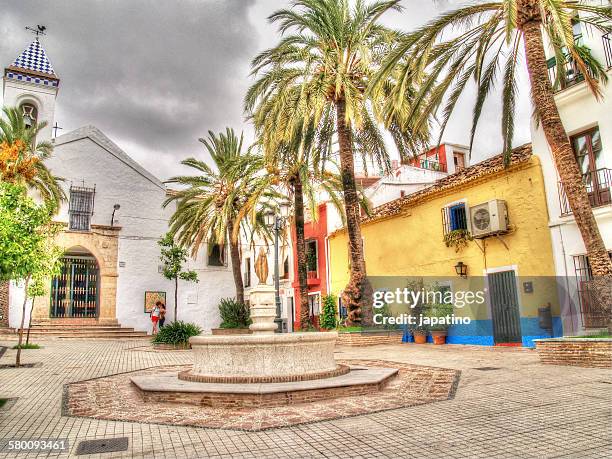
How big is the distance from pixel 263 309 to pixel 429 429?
4.47m

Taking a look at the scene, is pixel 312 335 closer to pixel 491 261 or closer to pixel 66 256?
pixel 491 261

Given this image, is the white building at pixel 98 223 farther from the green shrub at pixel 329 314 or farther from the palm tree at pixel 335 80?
the palm tree at pixel 335 80

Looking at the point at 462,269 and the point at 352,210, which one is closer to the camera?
the point at 352,210

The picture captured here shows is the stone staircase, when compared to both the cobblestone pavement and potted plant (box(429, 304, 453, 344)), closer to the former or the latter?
the cobblestone pavement

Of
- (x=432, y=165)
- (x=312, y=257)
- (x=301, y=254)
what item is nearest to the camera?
(x=301, y=254)

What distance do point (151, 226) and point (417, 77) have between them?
18465mm

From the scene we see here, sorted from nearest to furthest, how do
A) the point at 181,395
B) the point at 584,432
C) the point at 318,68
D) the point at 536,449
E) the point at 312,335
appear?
the point at 536,449
the point at 584,432
the point at 181,395
the point at 312,335
the point at 318,68

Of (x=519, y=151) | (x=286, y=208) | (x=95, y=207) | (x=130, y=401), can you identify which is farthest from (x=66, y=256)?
(x=519, y=151)

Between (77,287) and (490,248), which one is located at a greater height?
(490,248)

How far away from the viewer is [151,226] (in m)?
25.5

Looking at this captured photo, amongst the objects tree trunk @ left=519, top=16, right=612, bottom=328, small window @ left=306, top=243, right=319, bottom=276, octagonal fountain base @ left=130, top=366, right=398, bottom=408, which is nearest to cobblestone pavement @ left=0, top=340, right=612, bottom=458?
octagonal fountain base @ left=130, top=366, right=398, bottom=408

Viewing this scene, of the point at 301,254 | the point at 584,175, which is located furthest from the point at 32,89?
the point at 584,175

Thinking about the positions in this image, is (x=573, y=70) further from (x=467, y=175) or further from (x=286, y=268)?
(x=286, y=268)

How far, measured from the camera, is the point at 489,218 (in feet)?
48.9
